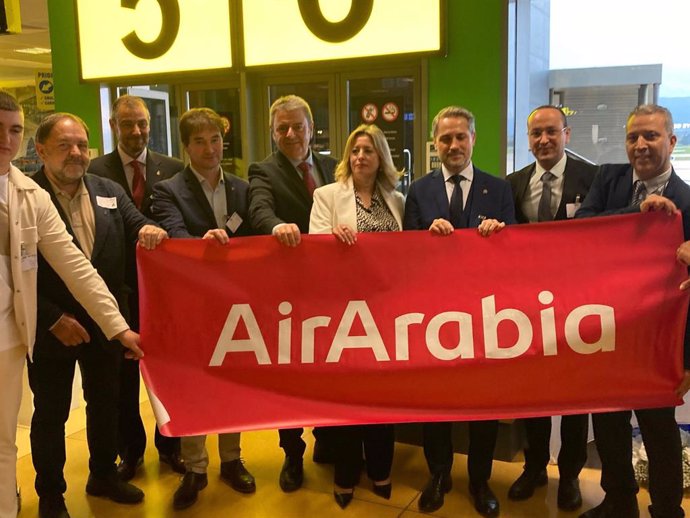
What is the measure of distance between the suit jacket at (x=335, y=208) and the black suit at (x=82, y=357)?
2.61 ft

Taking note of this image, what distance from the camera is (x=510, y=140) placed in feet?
13.4

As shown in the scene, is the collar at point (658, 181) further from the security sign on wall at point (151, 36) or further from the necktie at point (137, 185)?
the security sign on wall at point (151, 36)

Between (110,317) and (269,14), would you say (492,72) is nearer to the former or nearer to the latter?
(269,14)

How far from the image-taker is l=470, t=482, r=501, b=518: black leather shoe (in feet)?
9.67

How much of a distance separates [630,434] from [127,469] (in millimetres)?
2410

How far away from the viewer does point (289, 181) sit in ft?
10.5

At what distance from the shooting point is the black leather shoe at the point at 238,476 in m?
3.21

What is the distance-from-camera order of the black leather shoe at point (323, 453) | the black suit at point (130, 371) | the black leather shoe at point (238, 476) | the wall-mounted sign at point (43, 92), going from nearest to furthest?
the black leather shoe at point (238, 476), the black suit at point (130, 371), the black leather shoe at point (323, 453), the wall-mounted sign at point (43, 92)

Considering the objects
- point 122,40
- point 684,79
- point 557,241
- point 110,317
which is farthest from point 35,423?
point 684,79

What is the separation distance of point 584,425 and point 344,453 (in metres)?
1.13

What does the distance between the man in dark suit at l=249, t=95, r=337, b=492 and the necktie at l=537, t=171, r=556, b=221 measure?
3.42 ft

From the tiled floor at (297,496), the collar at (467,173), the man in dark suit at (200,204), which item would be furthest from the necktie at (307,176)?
the tiled floor at (297,496)

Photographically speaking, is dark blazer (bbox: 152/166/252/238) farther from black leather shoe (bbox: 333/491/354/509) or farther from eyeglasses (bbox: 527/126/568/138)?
eyeglasses (bbox: 527/126/568/138)

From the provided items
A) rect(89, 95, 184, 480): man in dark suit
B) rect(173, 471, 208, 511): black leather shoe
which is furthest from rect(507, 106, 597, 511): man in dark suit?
rect(89, 95, 184, 480): man in dark suit
